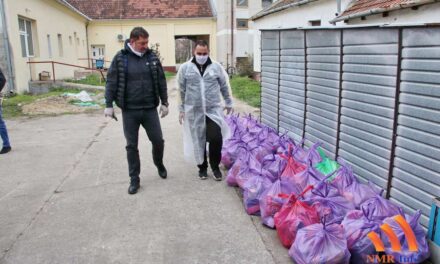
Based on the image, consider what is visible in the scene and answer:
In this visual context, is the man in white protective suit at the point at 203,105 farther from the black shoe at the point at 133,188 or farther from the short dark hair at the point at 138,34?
the black shoe at the point at 133,188

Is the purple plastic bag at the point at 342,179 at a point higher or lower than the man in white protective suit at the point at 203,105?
lower

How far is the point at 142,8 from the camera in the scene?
31.8 metres

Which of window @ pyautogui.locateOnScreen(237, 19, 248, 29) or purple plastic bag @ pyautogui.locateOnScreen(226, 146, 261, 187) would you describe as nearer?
purple plastic bag @ pyautogui.locateOnScreen(226, 146, 261, 187)

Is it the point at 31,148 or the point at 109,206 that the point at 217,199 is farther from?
the point at 31,148

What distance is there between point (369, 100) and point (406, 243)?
1466 mm

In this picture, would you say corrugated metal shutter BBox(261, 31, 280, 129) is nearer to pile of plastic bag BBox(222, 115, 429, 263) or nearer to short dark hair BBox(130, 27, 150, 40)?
pile of plastic bag BBox(222, 115, 429, 263)

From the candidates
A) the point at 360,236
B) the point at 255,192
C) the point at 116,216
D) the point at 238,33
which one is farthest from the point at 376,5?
the point at 238,33

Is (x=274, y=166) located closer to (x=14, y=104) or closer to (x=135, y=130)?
(x=135, y=130)

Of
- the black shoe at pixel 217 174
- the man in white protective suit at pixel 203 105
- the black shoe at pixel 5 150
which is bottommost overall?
the black shoe at pixel 5 150

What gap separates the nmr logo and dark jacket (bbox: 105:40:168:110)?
293 centimetres

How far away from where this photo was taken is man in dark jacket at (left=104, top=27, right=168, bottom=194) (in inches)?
182

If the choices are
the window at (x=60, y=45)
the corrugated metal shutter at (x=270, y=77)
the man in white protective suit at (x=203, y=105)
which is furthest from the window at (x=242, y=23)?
the man in white protective suit at (x=203, y=105)

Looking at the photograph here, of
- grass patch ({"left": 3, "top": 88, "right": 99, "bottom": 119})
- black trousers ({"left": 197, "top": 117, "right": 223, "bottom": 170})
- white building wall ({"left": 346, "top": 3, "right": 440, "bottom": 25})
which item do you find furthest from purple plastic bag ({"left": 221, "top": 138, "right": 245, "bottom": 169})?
grass patch ({"left": 3, "top": 88, "right": 99, "bottom": 119})

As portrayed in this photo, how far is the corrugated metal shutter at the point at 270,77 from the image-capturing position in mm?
6238
